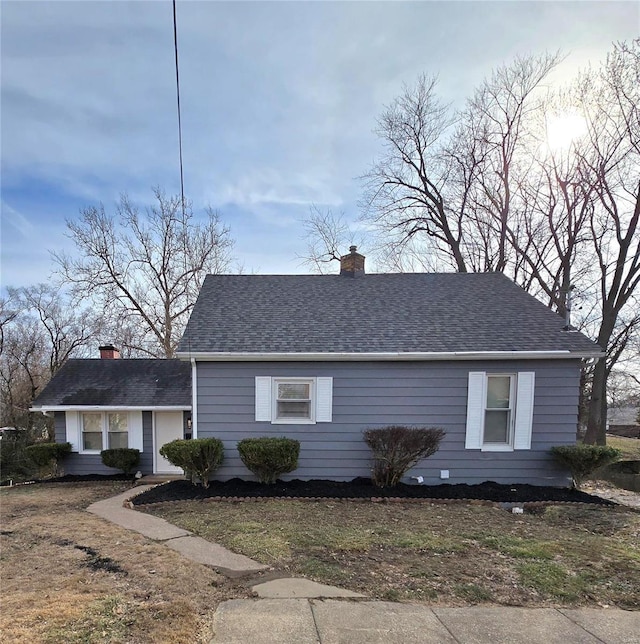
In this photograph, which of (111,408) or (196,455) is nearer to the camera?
(196,455)

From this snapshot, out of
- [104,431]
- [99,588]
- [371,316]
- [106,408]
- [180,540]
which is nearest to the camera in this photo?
[99,588]

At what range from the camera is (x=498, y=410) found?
7.43m

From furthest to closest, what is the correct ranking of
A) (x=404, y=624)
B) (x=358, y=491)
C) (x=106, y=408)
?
(x=106, y=408)
(x=358, y=491)
(x=404, y=624)

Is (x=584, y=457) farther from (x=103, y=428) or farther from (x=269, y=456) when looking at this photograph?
(x=103, y=428)

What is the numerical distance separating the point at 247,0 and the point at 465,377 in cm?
726

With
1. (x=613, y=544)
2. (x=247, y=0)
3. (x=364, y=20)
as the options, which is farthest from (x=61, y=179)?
(x=613, y=544)

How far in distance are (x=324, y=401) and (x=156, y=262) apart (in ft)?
51.2

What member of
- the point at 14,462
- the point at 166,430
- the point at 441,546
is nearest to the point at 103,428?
the point at 166,430

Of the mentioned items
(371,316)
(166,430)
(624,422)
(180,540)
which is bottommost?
(624,422)

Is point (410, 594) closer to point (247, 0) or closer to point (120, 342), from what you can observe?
point (247, 0)

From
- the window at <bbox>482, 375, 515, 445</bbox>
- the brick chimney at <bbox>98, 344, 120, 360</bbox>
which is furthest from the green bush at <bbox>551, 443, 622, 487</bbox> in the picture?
the brick chimney at <bbox>98, 344, 120, 360</bbox>

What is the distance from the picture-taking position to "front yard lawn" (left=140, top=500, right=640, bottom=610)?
11.0ft

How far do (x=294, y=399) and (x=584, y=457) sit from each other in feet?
17.8

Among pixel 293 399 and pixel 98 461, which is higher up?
pixel 293 399
